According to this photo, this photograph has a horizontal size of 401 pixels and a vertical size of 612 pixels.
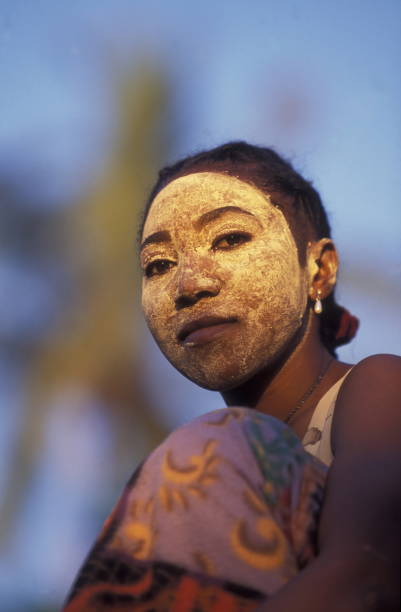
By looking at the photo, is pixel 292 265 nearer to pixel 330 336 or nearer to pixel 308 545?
pixel 330 336

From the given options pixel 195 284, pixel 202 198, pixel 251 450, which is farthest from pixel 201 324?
pixel 251 450

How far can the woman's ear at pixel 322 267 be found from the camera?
9.02 feet

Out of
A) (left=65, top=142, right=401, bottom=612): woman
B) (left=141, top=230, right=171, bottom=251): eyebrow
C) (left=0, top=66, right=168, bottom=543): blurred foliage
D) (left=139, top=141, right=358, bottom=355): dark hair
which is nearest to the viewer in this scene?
(left=65, top=142, right=401, bottom=612): woman

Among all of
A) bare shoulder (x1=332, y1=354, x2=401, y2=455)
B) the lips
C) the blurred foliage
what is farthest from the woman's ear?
the blurred foliage

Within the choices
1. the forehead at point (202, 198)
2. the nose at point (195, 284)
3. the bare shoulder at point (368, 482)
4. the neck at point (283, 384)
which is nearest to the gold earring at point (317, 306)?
the neck at point (283, 384)

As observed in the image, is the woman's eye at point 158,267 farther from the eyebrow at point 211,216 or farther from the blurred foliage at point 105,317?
the blurred foliage at point 105,317

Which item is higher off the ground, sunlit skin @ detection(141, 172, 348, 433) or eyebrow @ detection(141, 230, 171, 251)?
eyebrow @ detection(141, 230, 171, 251)

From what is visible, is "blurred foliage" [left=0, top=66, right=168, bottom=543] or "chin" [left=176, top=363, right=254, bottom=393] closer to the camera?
"chin" [left=176, top=363, right=254, bottom=393]

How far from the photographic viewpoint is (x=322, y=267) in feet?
9.25

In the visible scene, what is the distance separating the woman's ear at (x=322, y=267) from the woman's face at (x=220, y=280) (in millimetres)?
66

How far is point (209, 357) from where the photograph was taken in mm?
2451

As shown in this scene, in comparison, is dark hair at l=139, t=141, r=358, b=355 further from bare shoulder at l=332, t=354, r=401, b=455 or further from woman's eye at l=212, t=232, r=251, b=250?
bare shoulder at l=332, t=354, r=401, b=455

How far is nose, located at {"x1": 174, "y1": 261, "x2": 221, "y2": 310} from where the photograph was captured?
2.44 m

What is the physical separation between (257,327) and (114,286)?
7.48 metres
